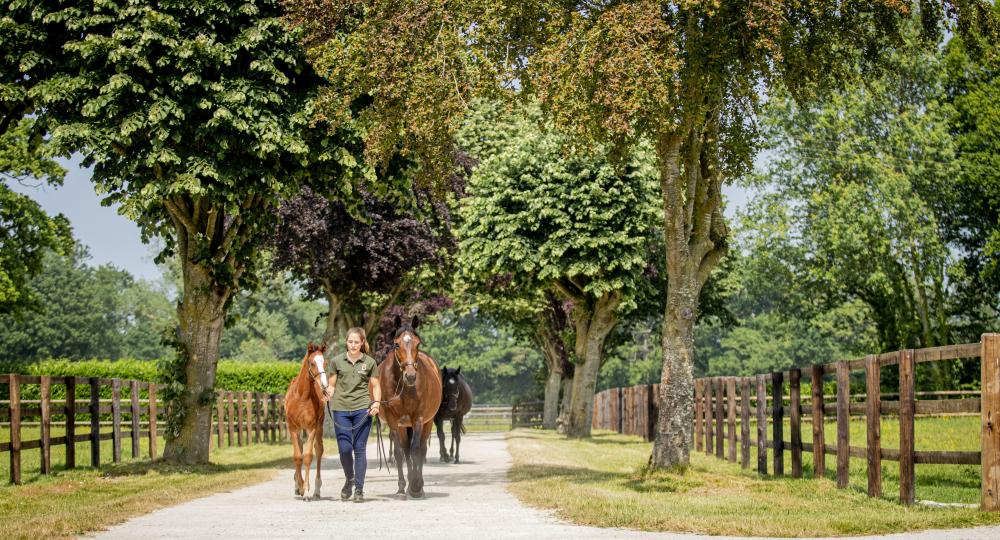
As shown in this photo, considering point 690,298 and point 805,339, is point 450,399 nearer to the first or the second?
point 690,298

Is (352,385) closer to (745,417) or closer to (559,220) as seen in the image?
(745,417)

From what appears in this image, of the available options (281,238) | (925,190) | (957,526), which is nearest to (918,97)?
(925,190)

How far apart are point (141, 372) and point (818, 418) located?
1466 inches

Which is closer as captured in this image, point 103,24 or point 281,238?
point 103,24

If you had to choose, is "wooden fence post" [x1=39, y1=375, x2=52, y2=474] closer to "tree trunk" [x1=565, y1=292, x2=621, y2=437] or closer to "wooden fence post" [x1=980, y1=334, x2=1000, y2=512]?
"wooden fence post" [x1=980, y1=334, x2=1000, y2=512]

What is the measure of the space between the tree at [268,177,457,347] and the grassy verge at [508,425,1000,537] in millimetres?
14734

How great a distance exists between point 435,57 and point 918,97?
3878 cm

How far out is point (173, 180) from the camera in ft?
63.4

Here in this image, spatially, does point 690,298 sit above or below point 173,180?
below

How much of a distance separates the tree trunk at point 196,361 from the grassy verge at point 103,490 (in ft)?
1.86

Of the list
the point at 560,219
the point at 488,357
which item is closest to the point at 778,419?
the point at 560,219

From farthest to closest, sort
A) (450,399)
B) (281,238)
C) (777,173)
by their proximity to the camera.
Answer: (777,173) → (281,238) → (450,399)

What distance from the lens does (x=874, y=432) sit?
518 inches

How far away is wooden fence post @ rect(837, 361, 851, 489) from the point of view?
1427 centimetres
